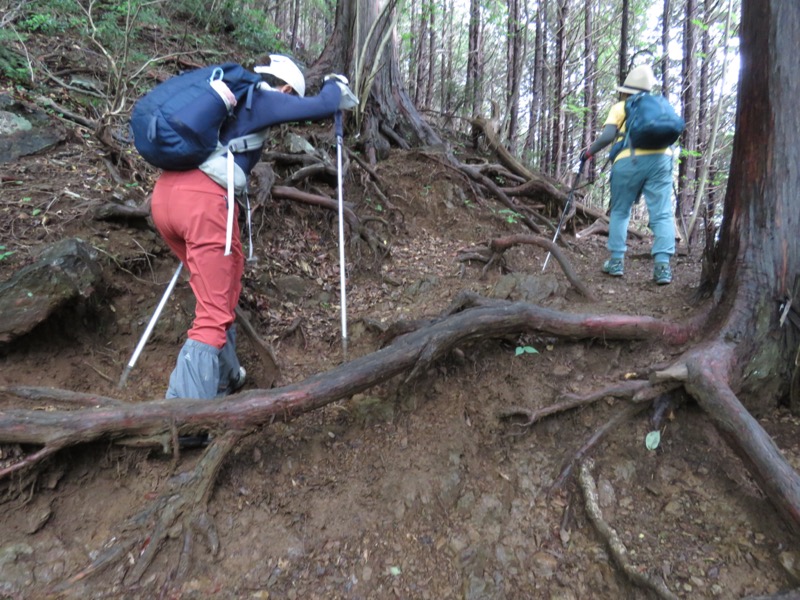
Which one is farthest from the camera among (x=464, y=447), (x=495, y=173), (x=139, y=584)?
(x=495, y=173)

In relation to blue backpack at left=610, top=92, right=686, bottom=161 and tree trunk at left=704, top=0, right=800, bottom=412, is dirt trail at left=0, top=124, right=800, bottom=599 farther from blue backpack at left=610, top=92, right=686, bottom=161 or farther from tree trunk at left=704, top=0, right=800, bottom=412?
blue backpack at left=610, top=92, right=686, bottom=161

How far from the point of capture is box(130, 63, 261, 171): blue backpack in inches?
107

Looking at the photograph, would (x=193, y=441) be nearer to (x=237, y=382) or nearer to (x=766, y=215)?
(x=237, y=382)

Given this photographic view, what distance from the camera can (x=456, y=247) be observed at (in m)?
6.78

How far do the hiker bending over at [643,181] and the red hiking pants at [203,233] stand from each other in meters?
4.09

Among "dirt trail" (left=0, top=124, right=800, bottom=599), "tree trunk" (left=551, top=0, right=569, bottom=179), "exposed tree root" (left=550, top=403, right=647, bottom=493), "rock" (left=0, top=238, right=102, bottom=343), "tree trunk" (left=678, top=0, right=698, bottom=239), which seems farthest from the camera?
"tree trunk" (left=551, top=0, right=569, bottom=179)

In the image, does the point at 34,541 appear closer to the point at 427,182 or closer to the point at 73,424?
the point at 73,424

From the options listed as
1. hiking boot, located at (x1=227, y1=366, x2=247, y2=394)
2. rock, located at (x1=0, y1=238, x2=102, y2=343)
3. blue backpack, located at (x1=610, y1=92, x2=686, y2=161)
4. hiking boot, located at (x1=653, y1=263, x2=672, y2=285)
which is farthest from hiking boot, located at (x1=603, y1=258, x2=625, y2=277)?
rock, located at (x1=0, y1=238, x2=102, y2=343)

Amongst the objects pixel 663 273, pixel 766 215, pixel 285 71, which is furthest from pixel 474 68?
pixel 766 215

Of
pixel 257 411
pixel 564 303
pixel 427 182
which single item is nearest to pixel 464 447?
pixel 257 411

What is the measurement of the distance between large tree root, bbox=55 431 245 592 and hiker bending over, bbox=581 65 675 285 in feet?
14.3

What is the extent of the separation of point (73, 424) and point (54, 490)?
0.41 meters

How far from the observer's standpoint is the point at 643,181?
4770mm

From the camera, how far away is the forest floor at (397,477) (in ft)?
7.55
